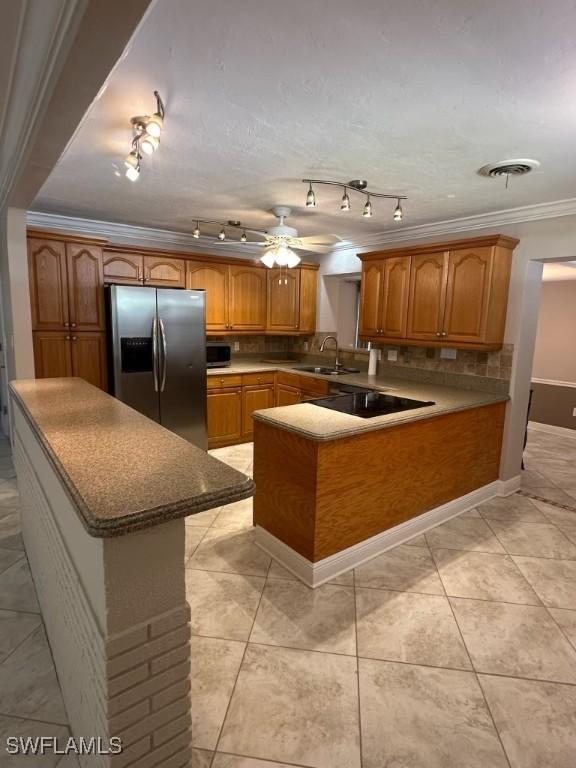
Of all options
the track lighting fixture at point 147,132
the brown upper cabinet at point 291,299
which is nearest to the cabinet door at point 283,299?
the brown upper cabinet at point 291,299

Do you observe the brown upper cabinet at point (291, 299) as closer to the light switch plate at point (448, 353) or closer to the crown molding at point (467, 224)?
the crown molding at point (467, 224)

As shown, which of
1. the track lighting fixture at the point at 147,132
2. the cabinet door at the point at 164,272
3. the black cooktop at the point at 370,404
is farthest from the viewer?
the cabinet door at the point at 164,272

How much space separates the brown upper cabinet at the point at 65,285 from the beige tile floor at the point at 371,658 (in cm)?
170

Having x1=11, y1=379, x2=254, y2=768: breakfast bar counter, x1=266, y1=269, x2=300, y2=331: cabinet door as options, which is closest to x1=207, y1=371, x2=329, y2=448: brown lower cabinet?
x1=266, y1=269, x2=300, y2=331: cabinet door

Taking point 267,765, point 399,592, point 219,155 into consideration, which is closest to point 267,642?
point 267,765

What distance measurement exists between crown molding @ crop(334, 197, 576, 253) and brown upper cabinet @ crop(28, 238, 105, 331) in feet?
8.73

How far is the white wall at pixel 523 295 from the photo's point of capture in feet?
10.1

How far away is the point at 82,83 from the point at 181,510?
1346 millimetres

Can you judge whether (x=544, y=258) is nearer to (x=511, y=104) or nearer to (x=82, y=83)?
(x=511, y=104)

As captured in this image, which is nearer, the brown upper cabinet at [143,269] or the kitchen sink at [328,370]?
the brown upper cabinet at [143,269]

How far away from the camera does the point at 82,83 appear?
1.29 m

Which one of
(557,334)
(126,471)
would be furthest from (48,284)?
(557,334)

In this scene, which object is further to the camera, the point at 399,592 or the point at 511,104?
the point at 399,592

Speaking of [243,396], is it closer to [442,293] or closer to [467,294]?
[442,293]
